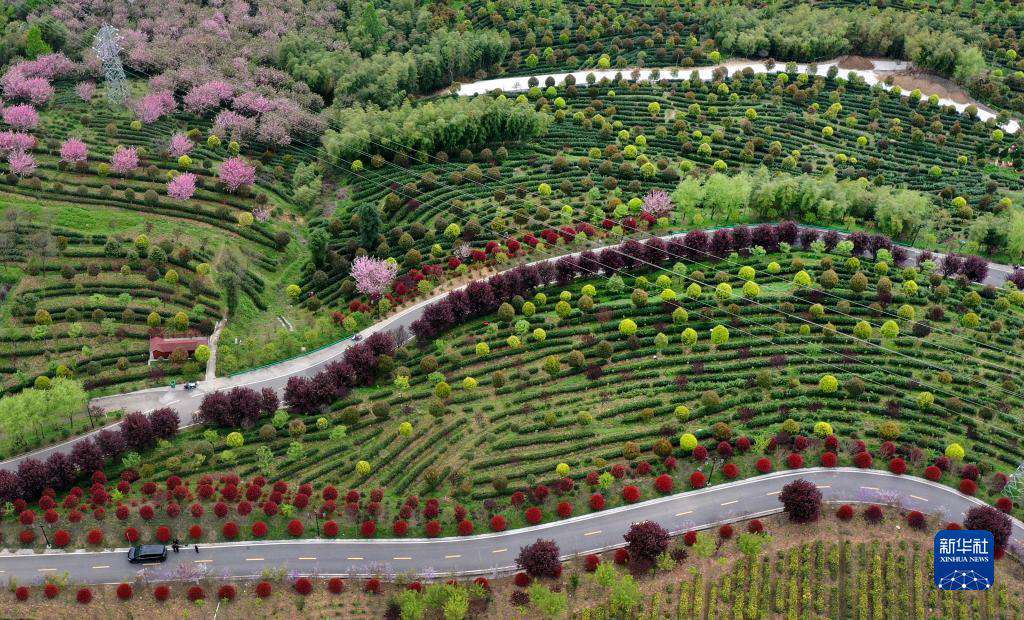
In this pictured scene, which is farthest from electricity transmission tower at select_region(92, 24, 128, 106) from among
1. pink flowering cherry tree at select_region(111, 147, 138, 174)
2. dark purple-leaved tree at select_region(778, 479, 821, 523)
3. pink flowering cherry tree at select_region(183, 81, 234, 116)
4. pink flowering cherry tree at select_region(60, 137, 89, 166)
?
dark purple-leaved tree at select_region(778, 479, 821, 523)

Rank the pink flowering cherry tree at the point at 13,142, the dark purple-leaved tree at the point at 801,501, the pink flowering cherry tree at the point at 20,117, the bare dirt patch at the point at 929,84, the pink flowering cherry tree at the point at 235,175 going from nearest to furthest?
the dark purple-leaved tree at the point at 801,501
the pink flowering cherry tree at the point at 13,142
the pink flowering cherry tree at the point at 235,175
the pink flowering cherry tree at the point at 20,117
the bare dirt patch at the point at 929,84

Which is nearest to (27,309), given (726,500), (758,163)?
(726,500)

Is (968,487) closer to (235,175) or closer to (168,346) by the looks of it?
(168,346)

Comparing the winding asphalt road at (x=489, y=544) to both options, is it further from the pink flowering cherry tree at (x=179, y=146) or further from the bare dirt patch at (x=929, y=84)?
the bare dirt patch at (x=929, y=84)

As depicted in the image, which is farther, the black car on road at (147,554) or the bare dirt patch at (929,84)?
the bare dirt patch at (929,84)

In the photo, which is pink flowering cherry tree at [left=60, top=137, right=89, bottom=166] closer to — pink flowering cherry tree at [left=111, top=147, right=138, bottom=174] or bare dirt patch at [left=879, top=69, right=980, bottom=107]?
pink flowering cherry tree at [left=111, top=147, right=138, bottom=174]

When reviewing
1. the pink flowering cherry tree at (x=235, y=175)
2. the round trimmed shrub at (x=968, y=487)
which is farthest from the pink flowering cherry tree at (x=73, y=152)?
the round trimmed shrub at (x=968, y=487)

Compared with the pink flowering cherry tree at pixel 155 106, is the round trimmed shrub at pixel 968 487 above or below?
below
